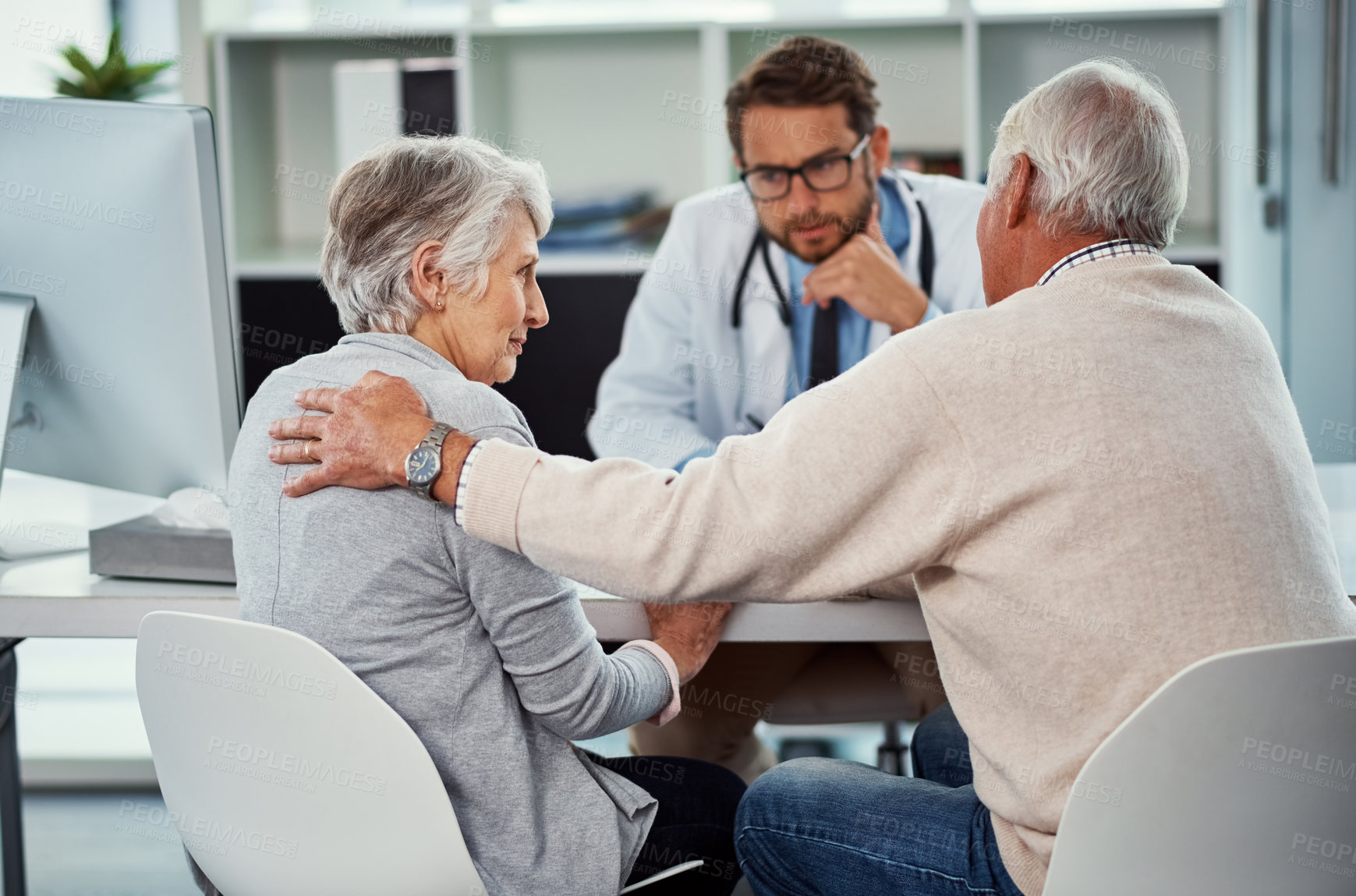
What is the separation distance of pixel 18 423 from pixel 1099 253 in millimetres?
Result: 1302

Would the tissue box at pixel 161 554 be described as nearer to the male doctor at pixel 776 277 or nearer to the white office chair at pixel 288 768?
the white office chair at pixel 288 768

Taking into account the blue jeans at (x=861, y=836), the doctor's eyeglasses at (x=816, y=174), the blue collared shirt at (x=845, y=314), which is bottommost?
the blue jeans at (x=861, y=836)

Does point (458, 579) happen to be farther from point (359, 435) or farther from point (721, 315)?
point (721, 315)

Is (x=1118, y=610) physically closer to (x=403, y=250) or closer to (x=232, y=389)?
(x=403, y=250)

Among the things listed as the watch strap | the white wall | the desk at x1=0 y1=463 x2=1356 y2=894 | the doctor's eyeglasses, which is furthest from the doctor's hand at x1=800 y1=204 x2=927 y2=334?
the white wall

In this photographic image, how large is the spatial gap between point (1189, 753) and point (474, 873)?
1.86ft

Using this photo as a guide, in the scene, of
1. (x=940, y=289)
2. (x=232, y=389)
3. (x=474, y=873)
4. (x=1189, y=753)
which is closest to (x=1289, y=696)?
(x=1189, y=753)

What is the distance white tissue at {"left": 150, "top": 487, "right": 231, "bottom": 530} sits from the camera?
4.31ft

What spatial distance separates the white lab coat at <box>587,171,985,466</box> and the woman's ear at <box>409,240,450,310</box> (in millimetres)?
1219

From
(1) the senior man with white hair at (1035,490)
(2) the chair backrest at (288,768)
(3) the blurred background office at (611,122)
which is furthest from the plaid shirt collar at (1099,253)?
(3) the blurred background office at (611,122)

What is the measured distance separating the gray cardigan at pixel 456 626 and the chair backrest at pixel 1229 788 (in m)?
0.42

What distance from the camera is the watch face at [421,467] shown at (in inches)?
37.8

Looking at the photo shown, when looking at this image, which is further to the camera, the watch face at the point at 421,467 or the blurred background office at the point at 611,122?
the blurred background office at the point at 611,122

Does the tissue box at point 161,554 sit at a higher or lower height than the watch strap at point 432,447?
lower
